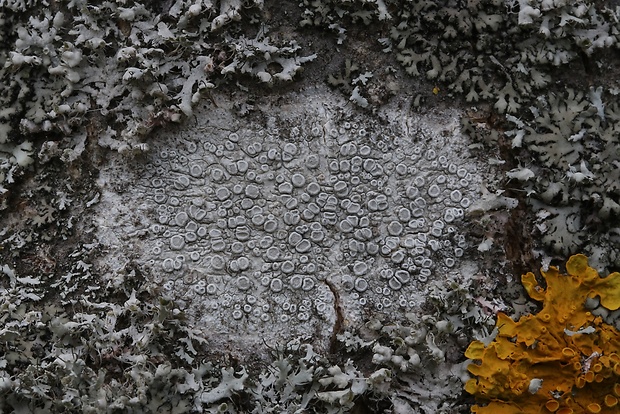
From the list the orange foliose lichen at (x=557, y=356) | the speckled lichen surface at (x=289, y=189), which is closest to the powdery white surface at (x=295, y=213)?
the speckled lichen surface at (x=289, y=189)

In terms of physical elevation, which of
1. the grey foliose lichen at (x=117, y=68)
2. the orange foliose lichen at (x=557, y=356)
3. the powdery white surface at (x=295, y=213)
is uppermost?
the grey foliose lichen at (x=117, y=68)

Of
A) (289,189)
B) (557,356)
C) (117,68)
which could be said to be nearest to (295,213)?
(289,189)

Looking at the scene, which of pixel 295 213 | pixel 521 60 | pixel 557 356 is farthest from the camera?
pixel 521 60

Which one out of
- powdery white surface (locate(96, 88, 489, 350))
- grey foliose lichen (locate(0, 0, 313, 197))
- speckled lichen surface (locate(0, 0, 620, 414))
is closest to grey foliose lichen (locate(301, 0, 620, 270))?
speckled lichen surface (locate(0, 0, 620, 414))

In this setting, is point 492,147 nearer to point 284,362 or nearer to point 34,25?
point 284,362

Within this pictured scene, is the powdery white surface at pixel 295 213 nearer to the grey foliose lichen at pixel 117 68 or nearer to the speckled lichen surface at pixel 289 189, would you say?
the speckled lichen surface at pixel 289 189

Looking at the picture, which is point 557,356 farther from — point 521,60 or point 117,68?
point 117,68
